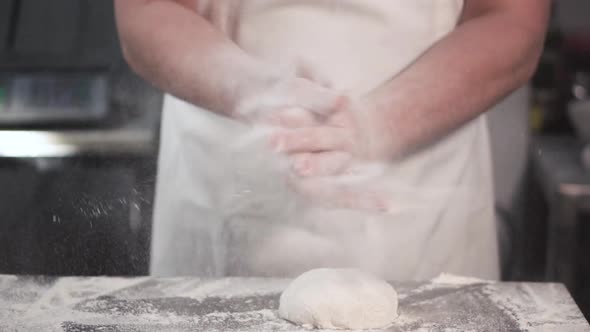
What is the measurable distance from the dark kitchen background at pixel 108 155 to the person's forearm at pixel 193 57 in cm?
9

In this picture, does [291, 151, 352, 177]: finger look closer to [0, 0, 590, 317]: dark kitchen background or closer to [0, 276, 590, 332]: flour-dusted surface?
[0, 276, 590, 332]: flour-dusted surface

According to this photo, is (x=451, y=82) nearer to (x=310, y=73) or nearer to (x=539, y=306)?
(x=310, y=73)

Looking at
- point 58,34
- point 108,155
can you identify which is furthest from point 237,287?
point 58,34

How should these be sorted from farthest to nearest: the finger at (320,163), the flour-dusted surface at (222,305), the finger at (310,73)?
the finger at (310,73), the finger at (320,163), the flour-dusted surface at (222,305)

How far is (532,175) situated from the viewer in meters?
1.64

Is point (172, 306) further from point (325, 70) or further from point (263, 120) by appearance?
point (325, 70)

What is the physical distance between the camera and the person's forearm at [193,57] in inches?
59.1

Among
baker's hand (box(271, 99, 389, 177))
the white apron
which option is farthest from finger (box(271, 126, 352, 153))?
the white apron

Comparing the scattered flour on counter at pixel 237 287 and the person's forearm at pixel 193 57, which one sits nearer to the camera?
the scattered flour on counter at pixel 237 287

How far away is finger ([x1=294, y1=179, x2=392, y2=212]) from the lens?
4.90 feet

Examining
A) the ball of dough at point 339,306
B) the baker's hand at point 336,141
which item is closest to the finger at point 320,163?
the baker's hand at point 336,141

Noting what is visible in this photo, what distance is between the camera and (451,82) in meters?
1.46

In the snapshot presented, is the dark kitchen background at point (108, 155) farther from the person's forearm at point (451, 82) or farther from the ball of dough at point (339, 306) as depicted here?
the ball of dough at point (339, 306)

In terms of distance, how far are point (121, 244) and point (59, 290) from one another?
0.97 feet
